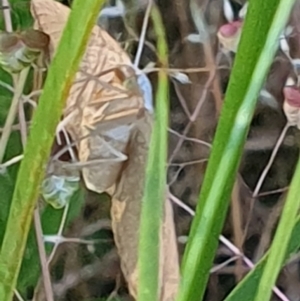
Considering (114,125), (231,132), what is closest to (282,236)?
(231,132)

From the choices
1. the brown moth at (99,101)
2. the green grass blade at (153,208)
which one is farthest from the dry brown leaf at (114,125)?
the green grass blade at (153,208)

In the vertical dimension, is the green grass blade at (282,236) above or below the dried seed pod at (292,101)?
above

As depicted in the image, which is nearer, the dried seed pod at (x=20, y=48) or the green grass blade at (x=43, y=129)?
the green grass blade at (x=43, y=129)

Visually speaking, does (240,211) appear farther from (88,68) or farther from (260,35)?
(260,35)

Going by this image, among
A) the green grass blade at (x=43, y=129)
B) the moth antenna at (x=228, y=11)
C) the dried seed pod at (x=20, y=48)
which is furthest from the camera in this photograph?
the moth antenna at (x=228, y=11)

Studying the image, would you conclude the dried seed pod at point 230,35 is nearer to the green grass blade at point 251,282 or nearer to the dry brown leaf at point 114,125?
the dry brown leaf at point 114,125

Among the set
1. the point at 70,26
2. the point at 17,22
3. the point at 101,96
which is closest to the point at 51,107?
the point at 70,26

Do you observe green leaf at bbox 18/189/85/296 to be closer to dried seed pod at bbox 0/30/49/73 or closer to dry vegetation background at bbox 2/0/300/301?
dry vegetation background at bbox 2/0/300/301

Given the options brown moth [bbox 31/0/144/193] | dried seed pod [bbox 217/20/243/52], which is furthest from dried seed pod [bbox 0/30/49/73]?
dried seed pod [bbox 217/20/243/52]
